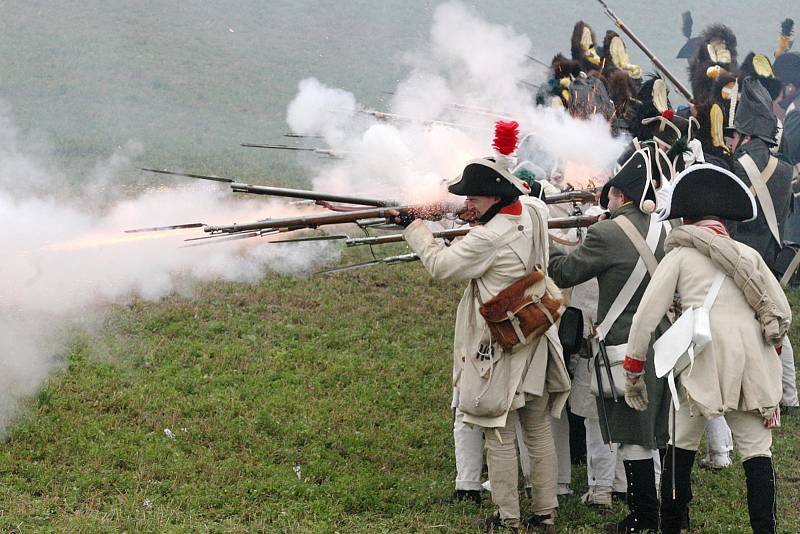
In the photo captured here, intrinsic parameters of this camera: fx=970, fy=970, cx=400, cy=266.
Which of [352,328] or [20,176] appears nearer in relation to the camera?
[352,328]

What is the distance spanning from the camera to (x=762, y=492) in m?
4.97

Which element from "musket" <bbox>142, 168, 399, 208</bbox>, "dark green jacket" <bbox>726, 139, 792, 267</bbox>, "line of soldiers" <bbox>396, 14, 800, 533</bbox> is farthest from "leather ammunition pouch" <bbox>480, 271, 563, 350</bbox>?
"dark green jacket" <bbox>726, 139, 792, 267</bbox>

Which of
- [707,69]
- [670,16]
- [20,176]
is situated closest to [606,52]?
[707,69]

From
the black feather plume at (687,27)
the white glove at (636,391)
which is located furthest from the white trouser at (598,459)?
the black feather plume at (687,27)

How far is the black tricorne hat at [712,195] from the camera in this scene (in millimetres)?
5137

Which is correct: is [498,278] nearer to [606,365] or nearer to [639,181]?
[606,365]

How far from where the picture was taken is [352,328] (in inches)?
382

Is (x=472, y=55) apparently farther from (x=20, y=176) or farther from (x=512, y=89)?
(x=20, y=176)

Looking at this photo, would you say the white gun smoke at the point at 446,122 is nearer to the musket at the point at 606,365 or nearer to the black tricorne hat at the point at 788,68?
the musket at the point at 606,365

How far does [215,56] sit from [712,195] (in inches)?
947

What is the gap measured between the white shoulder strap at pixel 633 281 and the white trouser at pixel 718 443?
5.58 ft

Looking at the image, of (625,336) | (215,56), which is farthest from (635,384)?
(215,56)

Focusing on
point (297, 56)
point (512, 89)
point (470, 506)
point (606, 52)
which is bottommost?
point (470, 506)

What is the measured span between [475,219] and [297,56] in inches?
894
